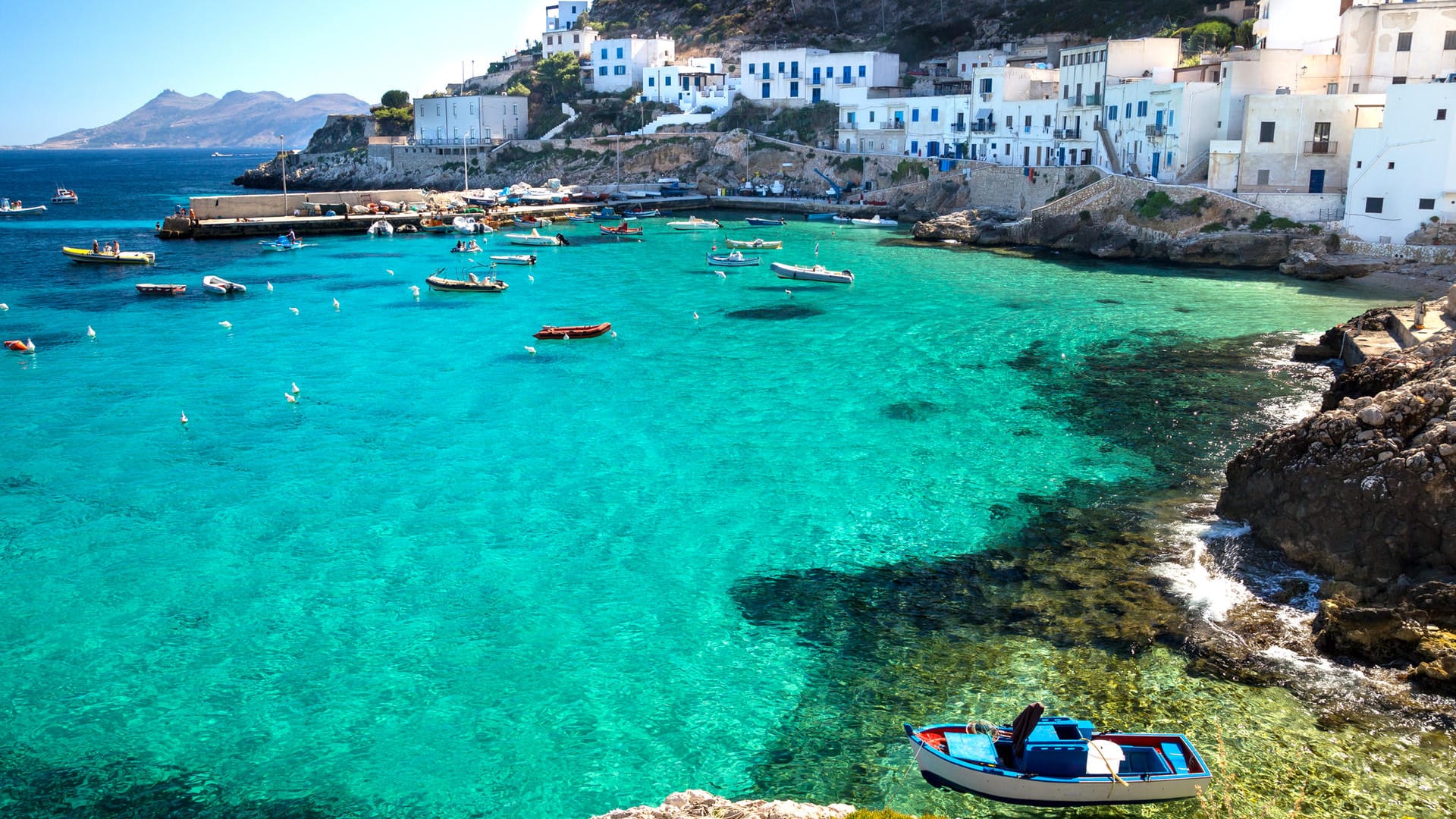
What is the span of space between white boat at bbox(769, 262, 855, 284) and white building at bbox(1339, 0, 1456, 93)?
93.1 feet

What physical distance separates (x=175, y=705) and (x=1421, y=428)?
23.6 m

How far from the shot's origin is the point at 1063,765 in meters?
14.3

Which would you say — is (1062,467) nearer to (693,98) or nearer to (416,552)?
(416,552)

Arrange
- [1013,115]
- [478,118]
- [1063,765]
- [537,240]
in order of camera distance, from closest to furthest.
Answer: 1. [1063,765]
2. [537,240]
3. [1013,115]
4. [478,118]

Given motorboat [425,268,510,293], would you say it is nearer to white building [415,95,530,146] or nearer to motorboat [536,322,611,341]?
motorboat [536,322,611,341]

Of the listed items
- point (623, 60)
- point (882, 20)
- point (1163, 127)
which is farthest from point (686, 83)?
point (1163, 127)

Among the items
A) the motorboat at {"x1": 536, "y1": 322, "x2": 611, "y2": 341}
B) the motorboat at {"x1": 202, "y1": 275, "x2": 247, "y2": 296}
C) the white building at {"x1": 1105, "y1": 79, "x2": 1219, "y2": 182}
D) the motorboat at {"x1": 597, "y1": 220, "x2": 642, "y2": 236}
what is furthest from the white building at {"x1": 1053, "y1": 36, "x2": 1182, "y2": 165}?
the motorboat at {"x1": 202, "y1": 275, "x2": 247, "y2": 296}

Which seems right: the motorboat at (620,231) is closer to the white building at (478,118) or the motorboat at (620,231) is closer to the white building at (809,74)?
the white building at (809,74)

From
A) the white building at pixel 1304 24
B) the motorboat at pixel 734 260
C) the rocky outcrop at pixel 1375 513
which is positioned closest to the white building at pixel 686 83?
the motorboat at pixel 734 260

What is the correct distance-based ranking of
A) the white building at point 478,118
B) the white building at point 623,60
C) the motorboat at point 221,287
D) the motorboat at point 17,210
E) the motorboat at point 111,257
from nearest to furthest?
the motorboat at point 221,287 < the motorboat at point 111,257 < the motorboat at point 17,210 < the white building at point 623,60 < the white building at point 478,118

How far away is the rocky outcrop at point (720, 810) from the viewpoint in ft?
39.1

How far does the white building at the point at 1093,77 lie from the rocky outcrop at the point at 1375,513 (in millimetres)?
49403

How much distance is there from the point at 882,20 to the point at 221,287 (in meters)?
83.1

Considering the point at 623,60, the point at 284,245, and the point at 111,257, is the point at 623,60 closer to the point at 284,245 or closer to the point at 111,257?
the point at 284,245
